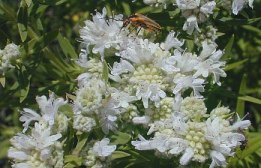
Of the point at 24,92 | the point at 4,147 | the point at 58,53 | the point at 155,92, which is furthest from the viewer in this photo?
the point at 4,147

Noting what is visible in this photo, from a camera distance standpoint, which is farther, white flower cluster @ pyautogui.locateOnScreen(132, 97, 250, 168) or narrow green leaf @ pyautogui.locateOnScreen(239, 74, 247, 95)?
narrow green leaf @ pyautogui.locateOnScreen(239, 74, 247, 95)

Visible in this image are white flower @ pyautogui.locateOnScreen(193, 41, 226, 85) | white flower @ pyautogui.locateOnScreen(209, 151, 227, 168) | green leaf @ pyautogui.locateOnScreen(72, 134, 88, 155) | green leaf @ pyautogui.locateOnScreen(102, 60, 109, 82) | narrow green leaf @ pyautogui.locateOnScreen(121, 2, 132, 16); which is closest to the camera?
white flower @ pyautogui.locateOnScreen(209, 151, 227, 168)

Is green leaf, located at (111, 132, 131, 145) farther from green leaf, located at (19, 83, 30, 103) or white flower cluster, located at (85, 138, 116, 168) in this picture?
green leaf, located at (19, 83, 30, 103)

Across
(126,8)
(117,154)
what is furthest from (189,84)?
(126,8)

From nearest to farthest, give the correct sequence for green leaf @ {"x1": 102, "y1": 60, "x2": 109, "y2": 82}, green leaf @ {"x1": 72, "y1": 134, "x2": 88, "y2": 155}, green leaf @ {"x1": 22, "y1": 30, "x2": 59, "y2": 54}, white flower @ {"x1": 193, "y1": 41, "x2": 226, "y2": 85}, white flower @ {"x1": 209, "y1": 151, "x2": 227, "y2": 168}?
white flower @ {"x1": 209, "y1": 151, "x2": 227, "y2": 168} < green leaf @ {"x1": 72, "y1": 134, "x2": 88, "y2": 155} < green leaf @ {"x1": 102, "y1": 60, "x2": 109, "y2": 82} < white flower @ {"x1": 193, "y1": 41, "x2": 226, "y2": 85} < green leaf @ {"x1": 22, "y1": 30, "x2": 59, "y2": 54}

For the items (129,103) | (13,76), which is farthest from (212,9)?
(13,76)

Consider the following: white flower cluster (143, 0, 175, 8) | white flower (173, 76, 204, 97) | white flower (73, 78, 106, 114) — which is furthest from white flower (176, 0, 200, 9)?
white flower (73, 78, 106, 114)

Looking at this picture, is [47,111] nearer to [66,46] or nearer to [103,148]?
[103,148]
